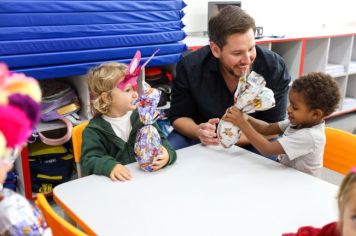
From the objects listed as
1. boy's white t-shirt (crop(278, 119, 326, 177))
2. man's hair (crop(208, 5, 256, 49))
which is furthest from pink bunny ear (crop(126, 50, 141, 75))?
boy's white t-shirt (crop(278, 119, 326, 177))

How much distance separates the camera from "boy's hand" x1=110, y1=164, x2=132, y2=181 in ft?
4.14

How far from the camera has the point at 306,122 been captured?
145 cm

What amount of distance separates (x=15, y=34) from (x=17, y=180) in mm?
878

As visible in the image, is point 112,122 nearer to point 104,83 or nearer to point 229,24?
point 104,83

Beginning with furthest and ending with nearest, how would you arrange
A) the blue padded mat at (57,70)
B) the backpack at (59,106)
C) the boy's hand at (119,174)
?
the backpack at (59,106)
the blue padded mat at (57,70)
the boy's hand at (119,174)

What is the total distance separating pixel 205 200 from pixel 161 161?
257mm

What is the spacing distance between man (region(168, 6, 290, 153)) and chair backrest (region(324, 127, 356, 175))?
0.37 meters

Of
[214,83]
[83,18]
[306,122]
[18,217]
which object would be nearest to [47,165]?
[83,18]

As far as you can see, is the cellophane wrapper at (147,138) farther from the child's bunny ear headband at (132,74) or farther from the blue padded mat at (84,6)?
the blue padded mat at (84,6)

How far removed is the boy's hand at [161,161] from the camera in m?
1.31

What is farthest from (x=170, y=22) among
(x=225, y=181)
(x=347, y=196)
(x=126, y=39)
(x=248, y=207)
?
(x=347, y=196)

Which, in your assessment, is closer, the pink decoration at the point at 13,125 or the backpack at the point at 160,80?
the pink decoration at the point at 13,125

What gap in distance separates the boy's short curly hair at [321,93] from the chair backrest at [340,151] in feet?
0.53

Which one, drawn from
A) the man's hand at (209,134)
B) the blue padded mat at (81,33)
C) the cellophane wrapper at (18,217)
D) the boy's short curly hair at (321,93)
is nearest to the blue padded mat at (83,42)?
the blue padded mat at (81,33)
